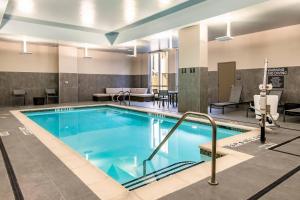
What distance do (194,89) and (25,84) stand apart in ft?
27.6

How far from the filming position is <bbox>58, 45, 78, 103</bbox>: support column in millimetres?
11336

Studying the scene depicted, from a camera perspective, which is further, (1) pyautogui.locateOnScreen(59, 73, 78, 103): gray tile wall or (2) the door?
(1) pyautogui.locateOnScreen(59, 73, 78, 103): gray tile wall

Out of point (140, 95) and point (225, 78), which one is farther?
point (140, 95)

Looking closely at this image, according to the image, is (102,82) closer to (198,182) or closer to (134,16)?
(134,16)

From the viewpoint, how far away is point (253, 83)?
8.66 meters

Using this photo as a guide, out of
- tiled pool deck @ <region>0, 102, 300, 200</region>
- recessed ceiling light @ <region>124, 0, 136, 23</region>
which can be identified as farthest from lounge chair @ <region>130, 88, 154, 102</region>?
tiled pool deck @ <region>0, 102, 300, 200</region>

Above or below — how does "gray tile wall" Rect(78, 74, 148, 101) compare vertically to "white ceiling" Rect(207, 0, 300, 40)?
below

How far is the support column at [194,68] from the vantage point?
7.21m

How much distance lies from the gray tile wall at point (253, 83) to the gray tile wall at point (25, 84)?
8.12m

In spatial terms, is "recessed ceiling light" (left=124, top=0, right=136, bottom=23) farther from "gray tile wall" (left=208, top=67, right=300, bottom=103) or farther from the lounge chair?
the lounge chair

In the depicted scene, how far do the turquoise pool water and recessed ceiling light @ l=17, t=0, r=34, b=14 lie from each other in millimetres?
3518

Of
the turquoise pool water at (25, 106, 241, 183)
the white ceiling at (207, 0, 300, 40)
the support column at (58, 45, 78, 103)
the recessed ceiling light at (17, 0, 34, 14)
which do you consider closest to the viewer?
the turquoise pool water at (25, 106, 241, 183)

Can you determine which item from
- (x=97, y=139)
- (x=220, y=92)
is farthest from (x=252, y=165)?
(x=220, y=92)

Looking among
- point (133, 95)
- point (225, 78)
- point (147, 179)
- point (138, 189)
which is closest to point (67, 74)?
point (133, 95)
